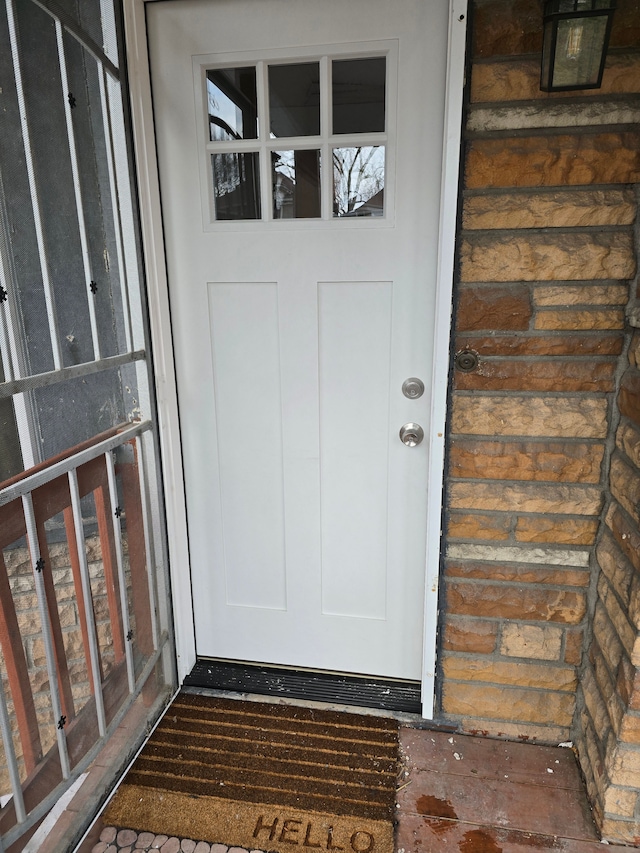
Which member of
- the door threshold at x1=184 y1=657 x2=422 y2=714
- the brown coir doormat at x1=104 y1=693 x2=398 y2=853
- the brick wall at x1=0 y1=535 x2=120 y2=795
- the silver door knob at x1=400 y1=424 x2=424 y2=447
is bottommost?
the brown coir doormat at x1=104 y1=693 x2=398 y2=853

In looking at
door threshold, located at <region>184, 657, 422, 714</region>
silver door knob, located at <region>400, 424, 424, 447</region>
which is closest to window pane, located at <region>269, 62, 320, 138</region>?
silver door knob, located at <region>400, 424, 424, 447</region>

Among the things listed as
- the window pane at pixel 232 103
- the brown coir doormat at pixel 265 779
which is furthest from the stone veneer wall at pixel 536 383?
the window pane at pixel 232 103

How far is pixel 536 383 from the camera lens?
1.59 meters

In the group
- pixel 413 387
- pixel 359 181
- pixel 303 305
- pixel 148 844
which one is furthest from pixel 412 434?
pixel 148 844

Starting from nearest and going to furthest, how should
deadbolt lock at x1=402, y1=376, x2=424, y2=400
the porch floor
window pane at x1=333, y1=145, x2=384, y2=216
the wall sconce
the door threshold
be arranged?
the wall sconce, the porch floor, window pane at x1=333, y1=145, x2=384, y2=216, deadbolt lock at x1=402, y1=376, x2=424, y2=400, the door threshold

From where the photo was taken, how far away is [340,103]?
1607 mm

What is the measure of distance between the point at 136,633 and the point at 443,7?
2017 millimetres

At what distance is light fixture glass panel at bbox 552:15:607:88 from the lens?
1257 mm

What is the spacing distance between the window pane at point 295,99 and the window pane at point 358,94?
56 millimetres

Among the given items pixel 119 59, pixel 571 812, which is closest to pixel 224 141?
pixel 119 59

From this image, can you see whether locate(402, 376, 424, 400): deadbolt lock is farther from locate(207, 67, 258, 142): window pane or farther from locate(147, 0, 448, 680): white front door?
locate(207, 67, 258, 142): window pane

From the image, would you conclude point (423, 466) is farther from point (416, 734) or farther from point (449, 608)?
point (416, 734)

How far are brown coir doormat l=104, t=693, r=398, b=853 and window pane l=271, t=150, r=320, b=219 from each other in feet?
5.34

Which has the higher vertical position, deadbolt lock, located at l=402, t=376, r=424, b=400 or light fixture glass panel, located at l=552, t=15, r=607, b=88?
light fixture glass panel, located at l=552, t=15, r=607, b=88
